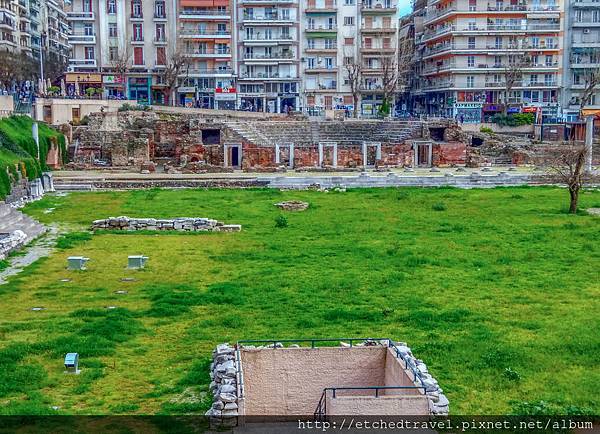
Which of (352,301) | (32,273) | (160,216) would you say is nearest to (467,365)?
(352,301)

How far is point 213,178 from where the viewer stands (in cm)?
5362

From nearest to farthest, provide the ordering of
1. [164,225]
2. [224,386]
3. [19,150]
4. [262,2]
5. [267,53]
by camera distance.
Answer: [224,386] → [164,225] → [19,150] → [262,2] → [267,53]

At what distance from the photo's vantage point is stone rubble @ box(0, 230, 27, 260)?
2747 centimetres

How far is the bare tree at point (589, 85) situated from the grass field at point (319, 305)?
51394mm

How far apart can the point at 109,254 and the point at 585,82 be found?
247 feet

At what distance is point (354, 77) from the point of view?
297 ft

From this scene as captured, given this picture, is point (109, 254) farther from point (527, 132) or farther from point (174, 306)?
point (527, 132)

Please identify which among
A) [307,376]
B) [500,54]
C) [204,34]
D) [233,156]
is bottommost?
[307,376]

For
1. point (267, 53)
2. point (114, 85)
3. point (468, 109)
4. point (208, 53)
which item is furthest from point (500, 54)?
point (114, 85)

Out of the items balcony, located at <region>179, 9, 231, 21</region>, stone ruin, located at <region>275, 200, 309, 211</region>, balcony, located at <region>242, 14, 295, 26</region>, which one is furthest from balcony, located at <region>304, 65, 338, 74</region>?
stone ruin, located at <region>275, 200, 309, 211</region>

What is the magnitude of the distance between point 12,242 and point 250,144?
38060 millimetres

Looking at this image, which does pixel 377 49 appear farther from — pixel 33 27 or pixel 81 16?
pixel 33 27

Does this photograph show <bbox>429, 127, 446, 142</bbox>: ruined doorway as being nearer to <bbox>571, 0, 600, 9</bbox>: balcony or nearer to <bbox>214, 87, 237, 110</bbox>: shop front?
<bbox>214, 87, 237, 110</bbox>: shop front

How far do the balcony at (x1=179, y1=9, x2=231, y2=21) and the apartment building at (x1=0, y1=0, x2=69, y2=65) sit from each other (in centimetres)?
2075
